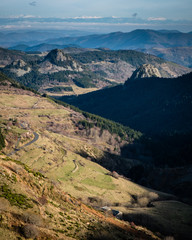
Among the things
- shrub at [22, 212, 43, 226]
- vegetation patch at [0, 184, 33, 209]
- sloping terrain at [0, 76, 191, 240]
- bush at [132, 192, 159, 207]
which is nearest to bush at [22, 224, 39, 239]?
sloping terrain at [0, 76, 191, 240]

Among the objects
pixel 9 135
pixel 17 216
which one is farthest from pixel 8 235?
pixel 9 135

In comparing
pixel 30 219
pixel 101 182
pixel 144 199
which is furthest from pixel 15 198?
pixel 101 182

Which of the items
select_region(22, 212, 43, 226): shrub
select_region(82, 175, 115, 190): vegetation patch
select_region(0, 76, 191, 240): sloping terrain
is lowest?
select_region(82, 175, 115, 190): vegetation patch

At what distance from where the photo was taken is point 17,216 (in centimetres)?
3959

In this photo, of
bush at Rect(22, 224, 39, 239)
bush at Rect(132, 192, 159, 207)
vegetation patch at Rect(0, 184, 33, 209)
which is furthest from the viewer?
bush at Rect(132, 192, 159, 207)

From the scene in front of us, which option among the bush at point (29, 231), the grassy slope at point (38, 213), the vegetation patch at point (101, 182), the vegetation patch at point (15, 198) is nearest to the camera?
the bush at point (29, 231)

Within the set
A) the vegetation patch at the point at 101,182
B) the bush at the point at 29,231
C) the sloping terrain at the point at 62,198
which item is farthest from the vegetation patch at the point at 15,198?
the vegetation patch at the point at 101,182

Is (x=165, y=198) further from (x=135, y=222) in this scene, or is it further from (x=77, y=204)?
(x=77, y=204)

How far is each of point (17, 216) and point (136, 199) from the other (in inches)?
3228

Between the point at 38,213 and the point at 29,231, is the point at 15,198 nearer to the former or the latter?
the point at 38,213

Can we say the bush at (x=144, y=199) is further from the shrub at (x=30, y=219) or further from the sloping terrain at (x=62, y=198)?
the shrub at (x=30, y=219)

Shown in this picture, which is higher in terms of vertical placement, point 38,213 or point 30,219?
point 30,219

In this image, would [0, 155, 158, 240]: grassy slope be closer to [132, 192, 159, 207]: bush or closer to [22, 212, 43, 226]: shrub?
[22, 212, 43, 226]: shrub

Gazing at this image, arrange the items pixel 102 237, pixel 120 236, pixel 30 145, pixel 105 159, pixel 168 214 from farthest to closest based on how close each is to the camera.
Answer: pixel 105 159 → pixel 30 145 → pixel 168 214 → pixel 120 236 → pixel 102 237
